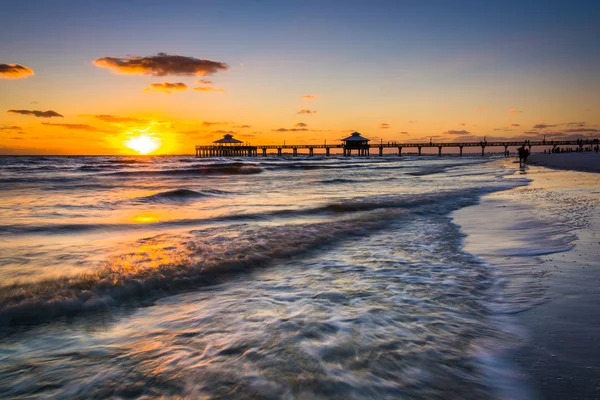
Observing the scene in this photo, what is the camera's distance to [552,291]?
3430mm

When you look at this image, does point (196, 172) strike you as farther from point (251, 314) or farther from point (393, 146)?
point (393, 146)

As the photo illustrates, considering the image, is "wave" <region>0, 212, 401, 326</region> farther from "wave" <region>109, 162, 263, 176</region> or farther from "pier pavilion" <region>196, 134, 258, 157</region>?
"pier pavilion" <region>196, 134, 258, 157</region>

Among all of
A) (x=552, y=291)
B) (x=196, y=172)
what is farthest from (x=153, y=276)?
(x=196, y=172)

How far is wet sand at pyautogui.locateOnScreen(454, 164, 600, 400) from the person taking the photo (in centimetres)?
212

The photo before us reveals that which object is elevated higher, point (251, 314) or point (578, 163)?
point (578, 163)

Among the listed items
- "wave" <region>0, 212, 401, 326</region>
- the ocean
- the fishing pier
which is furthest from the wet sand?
the fishing pier

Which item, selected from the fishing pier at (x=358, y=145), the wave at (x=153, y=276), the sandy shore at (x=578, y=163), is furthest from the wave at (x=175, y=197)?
the fishing pier at (x=358, y=145)

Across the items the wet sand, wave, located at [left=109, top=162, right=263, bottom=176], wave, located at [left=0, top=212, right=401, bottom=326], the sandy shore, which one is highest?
the sandy shore

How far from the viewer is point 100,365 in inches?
95.5

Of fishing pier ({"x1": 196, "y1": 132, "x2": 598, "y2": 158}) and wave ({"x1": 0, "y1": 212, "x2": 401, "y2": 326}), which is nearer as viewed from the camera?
wave ({"x1": 0, "y1": 212, "x2": 401, "y2": 326})

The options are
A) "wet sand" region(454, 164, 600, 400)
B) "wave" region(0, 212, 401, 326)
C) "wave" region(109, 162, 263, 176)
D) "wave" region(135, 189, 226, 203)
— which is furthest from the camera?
"wave" region(109, 162, 263, 176)

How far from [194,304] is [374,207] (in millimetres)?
7400

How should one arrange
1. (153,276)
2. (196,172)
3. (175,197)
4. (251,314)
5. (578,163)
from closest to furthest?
1. (251,314)
2. (153,276)
3. (175,197)
4. (578,163)
5. (196,172)

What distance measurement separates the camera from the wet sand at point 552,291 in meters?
2.12
